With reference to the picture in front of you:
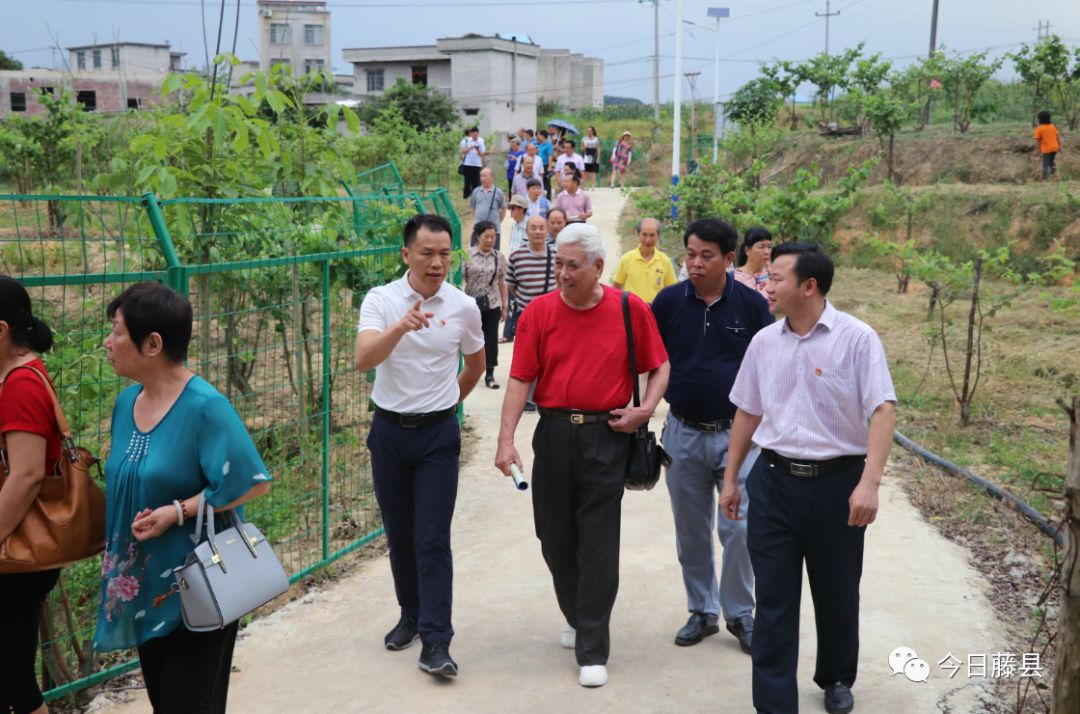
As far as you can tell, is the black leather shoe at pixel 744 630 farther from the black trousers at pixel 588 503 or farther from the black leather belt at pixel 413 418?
the black leather belt at pixel 413 418

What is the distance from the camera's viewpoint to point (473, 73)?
60.2m

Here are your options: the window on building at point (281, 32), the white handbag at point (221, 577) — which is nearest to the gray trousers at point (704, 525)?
the white handbag at point (221, 577)

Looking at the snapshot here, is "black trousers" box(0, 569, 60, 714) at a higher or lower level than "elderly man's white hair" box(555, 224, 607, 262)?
lower

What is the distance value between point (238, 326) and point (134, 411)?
4457 mm

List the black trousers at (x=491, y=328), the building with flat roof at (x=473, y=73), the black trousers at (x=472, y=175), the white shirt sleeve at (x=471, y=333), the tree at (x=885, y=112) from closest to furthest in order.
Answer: the white shirt sleeve at (x=471, y=333) → the black trousers at (x=491, y=328) → the black trousers at (x=472, y=175) → the tree at (x=885, y=112) → the building with flat roof at (x=473, y=73)

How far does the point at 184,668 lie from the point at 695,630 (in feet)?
8.81

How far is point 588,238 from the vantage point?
459 cm

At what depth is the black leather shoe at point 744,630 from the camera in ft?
16.4

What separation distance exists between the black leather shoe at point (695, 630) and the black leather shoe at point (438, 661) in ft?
3.64

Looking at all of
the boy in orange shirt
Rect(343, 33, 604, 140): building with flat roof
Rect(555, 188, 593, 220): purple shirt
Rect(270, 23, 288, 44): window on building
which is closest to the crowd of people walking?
Rect(270, 23, 288, 44): window on building

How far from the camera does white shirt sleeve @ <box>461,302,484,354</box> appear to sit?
195 inches

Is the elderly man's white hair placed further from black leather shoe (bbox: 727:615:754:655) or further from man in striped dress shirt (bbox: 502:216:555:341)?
man in striped dress shirt (bbox: 502:216:555:341)

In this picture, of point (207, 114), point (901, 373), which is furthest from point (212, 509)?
point (901, 373)

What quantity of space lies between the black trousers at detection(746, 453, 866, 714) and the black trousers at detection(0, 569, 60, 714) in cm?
259
